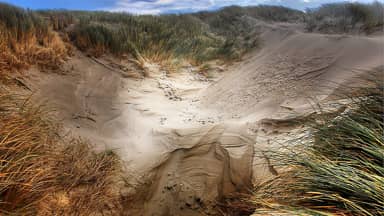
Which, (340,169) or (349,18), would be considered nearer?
(340,169)

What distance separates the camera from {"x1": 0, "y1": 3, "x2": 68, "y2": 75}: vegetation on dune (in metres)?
5.15

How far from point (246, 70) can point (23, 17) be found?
477cm

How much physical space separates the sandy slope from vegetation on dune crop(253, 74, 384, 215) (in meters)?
0.69

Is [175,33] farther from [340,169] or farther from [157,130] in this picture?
[340,169]

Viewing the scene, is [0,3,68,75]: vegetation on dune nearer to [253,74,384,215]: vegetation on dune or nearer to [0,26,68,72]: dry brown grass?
[0,26,68,72]: dry brown grass

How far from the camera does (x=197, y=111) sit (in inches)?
237

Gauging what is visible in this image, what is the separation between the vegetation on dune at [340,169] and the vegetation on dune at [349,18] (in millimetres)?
4865

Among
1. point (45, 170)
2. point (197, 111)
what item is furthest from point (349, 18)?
point (45, 170)

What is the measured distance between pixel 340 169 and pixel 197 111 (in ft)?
12.7

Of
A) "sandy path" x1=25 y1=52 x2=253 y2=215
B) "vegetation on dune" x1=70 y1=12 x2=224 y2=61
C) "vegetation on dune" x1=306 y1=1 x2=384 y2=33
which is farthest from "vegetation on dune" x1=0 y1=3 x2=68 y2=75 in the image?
"vegetation on dune" x1=306 y1=1 x2=384 y2=33

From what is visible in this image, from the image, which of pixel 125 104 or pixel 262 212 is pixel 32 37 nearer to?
pixel 125 104

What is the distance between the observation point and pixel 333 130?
292 centimetres

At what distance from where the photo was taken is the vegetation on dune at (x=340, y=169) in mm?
2029

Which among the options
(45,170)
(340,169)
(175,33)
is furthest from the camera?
(175,33)
